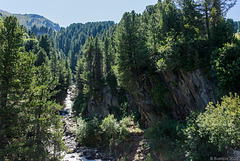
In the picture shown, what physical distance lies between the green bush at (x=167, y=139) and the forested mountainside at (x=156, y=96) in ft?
0.28

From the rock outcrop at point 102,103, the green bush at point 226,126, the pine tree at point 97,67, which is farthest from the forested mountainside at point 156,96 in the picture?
the pine tree at point 97,67

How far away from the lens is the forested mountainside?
10.7 metres

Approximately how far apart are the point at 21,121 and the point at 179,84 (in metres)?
17.4

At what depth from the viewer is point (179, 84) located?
18344 mm

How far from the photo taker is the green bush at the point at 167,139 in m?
12.7

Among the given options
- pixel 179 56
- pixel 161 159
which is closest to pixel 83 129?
pixel 161 159

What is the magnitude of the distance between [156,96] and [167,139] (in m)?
7.32

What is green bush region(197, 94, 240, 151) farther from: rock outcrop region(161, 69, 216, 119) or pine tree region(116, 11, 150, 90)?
pine tree region(116, 11, 150, 90)

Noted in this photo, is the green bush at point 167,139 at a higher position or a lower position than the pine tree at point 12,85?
lower

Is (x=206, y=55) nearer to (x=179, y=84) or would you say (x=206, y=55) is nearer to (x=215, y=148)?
(x=179, y=84)

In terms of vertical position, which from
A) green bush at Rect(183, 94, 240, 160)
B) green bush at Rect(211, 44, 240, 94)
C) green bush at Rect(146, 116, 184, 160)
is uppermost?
green bush at Rect(211, 44, 240, 94)

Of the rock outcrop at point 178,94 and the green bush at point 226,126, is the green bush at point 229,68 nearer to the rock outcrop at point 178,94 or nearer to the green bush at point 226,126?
the rock outcrop at point 178,94

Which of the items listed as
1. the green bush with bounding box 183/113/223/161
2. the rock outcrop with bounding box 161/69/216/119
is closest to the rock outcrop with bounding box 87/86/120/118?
the rock outcrop with bounding box 161/69/216/119

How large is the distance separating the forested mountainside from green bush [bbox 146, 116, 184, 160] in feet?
0.28
